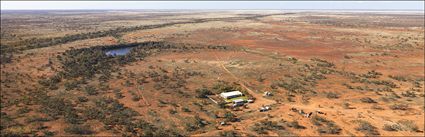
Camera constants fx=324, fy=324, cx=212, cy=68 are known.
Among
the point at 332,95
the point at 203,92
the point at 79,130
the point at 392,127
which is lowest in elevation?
the point at 79,130

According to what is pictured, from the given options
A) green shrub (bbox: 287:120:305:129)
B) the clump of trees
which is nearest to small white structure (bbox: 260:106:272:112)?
green shrub (bbox: 287:120:305:129)

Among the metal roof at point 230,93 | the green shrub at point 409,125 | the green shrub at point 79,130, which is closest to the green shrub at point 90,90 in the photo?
the green shrub at point 79,130

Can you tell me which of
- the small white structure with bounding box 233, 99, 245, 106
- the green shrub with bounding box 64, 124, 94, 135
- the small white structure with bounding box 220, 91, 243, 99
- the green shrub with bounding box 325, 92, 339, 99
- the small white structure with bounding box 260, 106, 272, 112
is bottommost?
the green shrub with bounding box 64, 124, 94, 135

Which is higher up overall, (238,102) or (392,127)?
(238,102)

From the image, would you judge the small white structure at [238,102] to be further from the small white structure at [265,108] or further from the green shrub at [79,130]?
the green shrub at [79,130]

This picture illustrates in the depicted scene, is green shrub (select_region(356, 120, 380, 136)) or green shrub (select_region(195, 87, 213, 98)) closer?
green shrub (select_region(356, 120, 380, 136))

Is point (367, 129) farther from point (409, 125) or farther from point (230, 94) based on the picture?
point (230, 94)

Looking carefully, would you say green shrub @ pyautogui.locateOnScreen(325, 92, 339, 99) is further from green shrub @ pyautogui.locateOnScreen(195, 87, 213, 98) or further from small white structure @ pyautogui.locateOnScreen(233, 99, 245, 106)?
green shrub @ pyautogui.locateOnScreen(195, 87, 213, 98)

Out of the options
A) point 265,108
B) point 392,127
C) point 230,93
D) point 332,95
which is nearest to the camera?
point 392,127

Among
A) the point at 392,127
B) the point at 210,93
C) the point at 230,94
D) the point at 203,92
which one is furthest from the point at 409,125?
the point at 203,92

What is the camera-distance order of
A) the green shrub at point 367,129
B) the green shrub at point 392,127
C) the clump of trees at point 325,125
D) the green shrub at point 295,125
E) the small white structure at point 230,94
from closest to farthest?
the green shrub at point 367,129 < the clump of trees at point 325,125 < the green shrub at point 392,127 < the green shrub at point 295,125 < the small white structure at point 230,94

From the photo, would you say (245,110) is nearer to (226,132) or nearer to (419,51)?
(226,132)

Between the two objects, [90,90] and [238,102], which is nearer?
[238,102]
